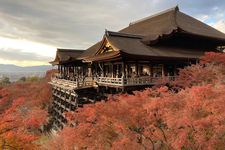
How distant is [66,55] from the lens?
36094 mm

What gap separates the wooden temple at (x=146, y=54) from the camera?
21328 millimetres

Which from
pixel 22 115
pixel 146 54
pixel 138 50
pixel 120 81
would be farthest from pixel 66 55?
pixel 120 81

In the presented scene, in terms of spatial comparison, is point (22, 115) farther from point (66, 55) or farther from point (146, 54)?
point (146, 54)

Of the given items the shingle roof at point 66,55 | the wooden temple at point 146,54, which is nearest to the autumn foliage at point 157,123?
the wooden temple at point 146,54

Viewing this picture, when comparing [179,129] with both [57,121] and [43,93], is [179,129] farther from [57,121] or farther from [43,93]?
[43,93]

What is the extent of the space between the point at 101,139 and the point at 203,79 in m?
9.17

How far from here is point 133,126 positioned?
44.6 ft

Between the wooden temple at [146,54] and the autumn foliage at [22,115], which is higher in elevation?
the wooden temple at [146,54]

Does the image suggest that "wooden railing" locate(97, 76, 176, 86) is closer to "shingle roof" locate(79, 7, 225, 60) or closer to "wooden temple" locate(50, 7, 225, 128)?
"wooden temple" locate(50, 7, 225, 128)

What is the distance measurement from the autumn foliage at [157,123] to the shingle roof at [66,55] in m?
18.7

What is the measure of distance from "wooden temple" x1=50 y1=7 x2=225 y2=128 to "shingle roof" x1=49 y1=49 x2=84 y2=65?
7.75ft

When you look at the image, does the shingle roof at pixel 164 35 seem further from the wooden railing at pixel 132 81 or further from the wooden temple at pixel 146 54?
the wooden railing at pixel 132 81

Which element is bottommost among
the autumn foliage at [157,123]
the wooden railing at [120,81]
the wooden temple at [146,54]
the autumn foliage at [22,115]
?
the autumn foliage at [22,115]

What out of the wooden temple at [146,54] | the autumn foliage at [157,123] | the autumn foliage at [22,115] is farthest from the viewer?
the wooden temple at [146,54]
